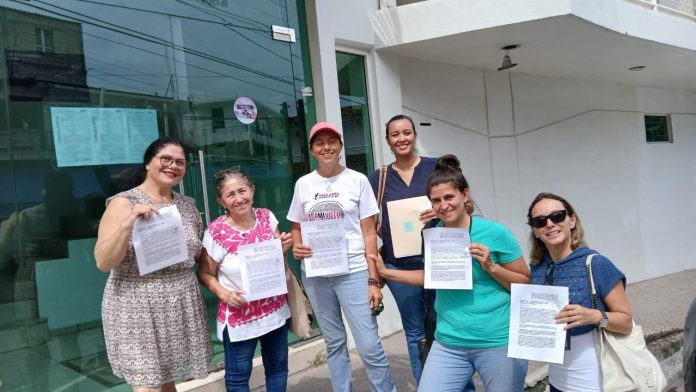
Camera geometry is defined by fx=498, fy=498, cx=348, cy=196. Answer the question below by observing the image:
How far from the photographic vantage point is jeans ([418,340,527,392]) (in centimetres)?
227

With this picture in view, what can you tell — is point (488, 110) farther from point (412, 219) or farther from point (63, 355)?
point (63, 355)

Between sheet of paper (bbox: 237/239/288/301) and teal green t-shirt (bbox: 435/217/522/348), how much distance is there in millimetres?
969

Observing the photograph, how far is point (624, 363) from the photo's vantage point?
2080 millimetres

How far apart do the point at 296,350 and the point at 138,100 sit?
2.54 metres

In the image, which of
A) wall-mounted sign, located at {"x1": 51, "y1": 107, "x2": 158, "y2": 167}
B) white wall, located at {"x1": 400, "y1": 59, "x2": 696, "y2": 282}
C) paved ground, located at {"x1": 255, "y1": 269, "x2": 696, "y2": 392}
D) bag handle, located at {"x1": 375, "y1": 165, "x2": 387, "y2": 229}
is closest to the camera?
bag handle, located at {"x1": 375, "y1": 165, "x2": 387, "y2": 229}

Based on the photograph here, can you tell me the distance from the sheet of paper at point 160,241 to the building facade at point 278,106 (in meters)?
0.71

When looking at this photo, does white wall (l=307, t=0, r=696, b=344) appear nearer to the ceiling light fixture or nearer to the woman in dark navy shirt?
the ceiling light fixture

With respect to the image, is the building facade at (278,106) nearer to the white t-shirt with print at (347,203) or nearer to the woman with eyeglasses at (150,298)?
the woman with eyeglasses at (150,298)

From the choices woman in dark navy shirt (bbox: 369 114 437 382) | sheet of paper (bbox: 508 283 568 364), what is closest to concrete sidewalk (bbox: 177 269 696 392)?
woman in dark navy shirt (bbox: 369 114 437 382)

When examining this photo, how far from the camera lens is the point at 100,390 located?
146 inches

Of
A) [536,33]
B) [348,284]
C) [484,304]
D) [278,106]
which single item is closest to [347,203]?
[348,284]

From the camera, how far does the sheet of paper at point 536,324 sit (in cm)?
208

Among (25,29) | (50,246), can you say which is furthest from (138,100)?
(50,246)

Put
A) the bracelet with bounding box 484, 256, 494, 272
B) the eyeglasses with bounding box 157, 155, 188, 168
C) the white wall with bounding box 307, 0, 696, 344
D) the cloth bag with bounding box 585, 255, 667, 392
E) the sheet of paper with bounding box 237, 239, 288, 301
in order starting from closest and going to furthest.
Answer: the cloth bag with bounding box 585, 255, 667, 392 → the bracelet with bounding box 484, 256, 494, 272 → the eyeglasses with bounding box 157, 155, 188, 168 → the sheet of paper with bounding box 237, 239, 288, 301 → the white wall with bounding box 307, 0, 696, 344
